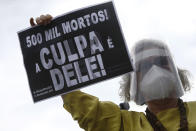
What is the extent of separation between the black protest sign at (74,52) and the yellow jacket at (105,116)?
0.13 meters

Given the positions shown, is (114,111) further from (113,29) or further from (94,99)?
(113,29)

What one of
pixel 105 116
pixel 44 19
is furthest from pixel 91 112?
pixel 44 19

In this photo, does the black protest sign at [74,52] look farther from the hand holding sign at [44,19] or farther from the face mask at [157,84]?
the face mask at [157,84]

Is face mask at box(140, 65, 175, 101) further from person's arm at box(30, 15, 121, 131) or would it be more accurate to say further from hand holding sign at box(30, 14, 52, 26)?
hand holding sign at box(30, 14, 52, 26)

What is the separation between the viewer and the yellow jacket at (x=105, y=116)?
14.1 ft

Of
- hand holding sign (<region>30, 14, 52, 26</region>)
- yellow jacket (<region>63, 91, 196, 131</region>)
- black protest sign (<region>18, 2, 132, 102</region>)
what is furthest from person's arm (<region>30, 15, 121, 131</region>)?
hand holding sign (<region>30, 14, 52, 26</region>)

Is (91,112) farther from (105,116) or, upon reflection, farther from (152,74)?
(152,74)

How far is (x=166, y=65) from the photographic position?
4.52 m

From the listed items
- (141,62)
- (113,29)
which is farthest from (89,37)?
(141,62)

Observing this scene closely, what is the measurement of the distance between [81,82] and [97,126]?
39cm

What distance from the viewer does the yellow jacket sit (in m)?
4.30

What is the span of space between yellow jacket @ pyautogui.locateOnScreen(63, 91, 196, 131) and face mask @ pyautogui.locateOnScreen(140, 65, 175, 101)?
6.2 inches

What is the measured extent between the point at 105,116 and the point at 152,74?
532 mm

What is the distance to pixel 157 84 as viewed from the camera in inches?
171
